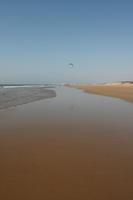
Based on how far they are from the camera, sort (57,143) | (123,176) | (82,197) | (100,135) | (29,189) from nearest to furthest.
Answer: (82,197) → (29,189) → (123,176) → (57,143) → (100,135)

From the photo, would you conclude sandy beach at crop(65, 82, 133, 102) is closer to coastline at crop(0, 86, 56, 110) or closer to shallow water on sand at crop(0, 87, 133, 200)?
coastline at crop(0, 86, 56, 110)

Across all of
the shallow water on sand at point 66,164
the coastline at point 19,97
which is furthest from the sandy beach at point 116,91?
the shallow water on sand at point 66,164

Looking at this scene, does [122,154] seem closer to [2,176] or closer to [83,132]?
[83,132]

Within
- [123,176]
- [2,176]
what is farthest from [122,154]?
[2,176]

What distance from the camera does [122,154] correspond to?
9.22 feet

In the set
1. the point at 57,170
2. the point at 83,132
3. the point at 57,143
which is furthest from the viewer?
the point at 83,132

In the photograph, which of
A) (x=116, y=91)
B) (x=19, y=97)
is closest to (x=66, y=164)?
(x=19, y=97)

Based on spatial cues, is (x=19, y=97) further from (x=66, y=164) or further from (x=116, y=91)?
(x=116, y=91)

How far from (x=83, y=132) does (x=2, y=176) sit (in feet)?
8.73

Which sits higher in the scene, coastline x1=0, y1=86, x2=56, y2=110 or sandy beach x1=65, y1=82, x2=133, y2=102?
sandy beach x1=65, y1=82, x2=133, y2=102

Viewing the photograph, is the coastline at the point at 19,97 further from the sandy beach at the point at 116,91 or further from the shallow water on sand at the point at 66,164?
the sandy beach at the point at 116,91

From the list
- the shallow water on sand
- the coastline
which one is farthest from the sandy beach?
the shallow water on sand

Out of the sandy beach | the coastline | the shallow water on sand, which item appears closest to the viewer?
the shallow water on sand

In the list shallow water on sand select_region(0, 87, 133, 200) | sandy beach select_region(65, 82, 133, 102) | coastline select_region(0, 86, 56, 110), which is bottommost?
shallow water on sand select_region(0, 87, 133, 200)
